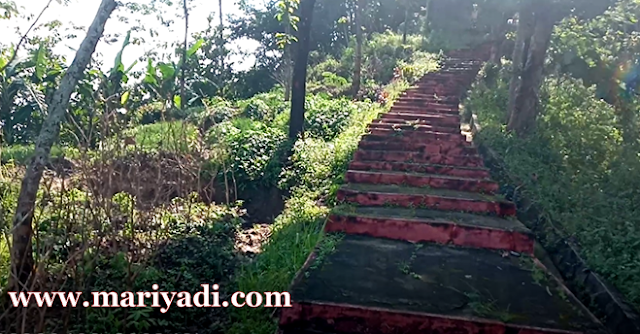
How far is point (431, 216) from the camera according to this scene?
5.61 m

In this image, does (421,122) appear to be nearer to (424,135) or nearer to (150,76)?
(424,135)

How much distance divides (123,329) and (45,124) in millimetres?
1626

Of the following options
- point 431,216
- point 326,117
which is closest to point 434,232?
point 431,216

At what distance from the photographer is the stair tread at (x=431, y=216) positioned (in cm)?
536

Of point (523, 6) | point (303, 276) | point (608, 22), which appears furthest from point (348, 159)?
point (608, 22)

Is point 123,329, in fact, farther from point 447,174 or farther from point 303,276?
point 447,174

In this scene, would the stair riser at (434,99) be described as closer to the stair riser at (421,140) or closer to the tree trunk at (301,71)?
the tree trunk at (301,71)

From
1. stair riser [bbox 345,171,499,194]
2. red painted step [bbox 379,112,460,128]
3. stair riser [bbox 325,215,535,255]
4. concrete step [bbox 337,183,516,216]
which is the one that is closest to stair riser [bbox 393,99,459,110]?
red painted step [bbox 379,112,460,128]

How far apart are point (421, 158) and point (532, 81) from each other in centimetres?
256

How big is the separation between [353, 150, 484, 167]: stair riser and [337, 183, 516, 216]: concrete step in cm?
134

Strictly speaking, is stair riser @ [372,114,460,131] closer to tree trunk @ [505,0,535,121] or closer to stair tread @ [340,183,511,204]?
tree trunk @ [505,0,535,121]

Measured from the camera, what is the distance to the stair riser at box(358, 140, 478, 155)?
8.08m

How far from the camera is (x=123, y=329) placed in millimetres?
4141

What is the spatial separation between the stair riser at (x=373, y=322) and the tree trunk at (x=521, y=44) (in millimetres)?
6180
